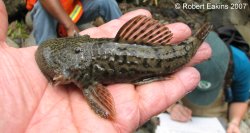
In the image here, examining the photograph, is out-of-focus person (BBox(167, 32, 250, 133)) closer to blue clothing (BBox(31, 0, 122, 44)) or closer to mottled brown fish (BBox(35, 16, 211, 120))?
mottled brown fish (BBox(35, 16, 211, 120))

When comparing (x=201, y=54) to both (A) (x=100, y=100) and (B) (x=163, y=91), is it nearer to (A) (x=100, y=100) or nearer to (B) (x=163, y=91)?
(B) (x=163, y=91)

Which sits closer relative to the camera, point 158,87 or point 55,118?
point 55,118

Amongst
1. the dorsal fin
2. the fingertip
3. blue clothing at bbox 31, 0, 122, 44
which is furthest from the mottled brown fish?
blue clothing at bbox 31, 0, 122, 44

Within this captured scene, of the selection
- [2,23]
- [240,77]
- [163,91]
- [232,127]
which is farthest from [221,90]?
[2,23]

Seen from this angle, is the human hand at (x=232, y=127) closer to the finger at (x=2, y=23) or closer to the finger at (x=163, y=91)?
the finger at (x=163, y=91)

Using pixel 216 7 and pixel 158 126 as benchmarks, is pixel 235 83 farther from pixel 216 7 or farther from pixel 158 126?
pixel 216 7

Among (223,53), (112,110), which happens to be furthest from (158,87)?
(223,53)
